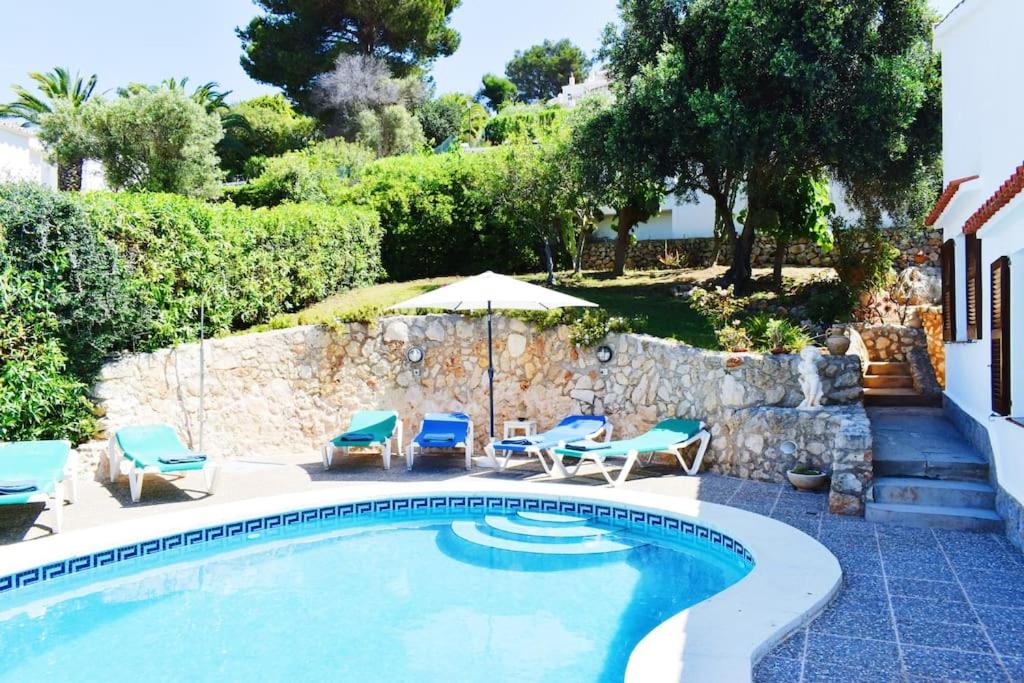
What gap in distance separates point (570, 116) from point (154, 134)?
16.7 metres

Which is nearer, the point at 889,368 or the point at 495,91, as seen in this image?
the point at 889,368

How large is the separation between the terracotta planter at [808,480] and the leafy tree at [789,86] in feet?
20.3

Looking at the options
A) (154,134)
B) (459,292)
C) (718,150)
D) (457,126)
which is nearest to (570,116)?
(718,150)

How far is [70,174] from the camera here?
3028 cm

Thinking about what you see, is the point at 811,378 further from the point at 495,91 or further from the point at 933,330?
the point at 495,91

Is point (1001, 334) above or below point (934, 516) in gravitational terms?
above

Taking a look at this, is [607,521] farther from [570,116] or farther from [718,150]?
[570,116]

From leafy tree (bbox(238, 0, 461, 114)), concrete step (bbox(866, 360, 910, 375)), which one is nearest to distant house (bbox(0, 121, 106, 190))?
leafy tree (bbox(238, 0, 461, 114))

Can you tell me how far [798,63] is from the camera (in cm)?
1344

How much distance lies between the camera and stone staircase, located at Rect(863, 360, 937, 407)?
14031 mm

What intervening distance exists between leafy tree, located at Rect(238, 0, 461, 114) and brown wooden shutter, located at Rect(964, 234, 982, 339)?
32266mm

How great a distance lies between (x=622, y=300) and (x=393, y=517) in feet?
27.8

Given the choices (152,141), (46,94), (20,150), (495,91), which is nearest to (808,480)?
(152,141)

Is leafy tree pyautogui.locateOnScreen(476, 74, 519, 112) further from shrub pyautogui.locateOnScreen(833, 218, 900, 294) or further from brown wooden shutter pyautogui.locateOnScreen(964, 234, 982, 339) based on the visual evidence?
brown wooden shutter pyautogui.locateOnScreen(964, 234, 982, 339)
